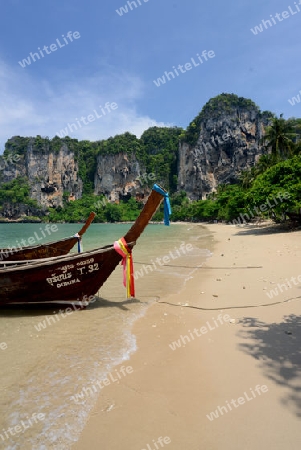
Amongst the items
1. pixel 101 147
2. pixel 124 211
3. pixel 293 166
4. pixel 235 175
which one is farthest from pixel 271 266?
pixel 101 147

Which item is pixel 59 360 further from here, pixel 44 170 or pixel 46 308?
pixel 44 170

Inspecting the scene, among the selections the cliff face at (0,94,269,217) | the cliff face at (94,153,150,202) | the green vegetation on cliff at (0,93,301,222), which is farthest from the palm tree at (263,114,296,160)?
the cliff face at (94,153,150,202)

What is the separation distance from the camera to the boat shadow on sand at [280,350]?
106 inches

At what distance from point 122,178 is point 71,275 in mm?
123999

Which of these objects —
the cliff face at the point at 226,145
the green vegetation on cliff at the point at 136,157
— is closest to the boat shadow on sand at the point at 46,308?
Result: the green vegetation on cliff at the point at 136,157

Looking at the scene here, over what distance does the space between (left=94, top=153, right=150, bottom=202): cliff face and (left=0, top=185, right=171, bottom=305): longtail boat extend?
120 m

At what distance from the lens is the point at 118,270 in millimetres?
11391

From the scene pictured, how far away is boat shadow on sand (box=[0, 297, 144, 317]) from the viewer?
6125 millimetres

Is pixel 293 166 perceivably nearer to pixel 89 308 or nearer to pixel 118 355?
pixel 89 308

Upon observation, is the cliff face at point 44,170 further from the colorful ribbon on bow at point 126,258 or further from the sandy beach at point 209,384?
the sandy beach at point 209,384

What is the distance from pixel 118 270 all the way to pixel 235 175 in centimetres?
9398

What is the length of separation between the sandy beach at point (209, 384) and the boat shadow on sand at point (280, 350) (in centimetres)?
1

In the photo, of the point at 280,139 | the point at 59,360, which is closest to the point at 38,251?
the point at 59,360

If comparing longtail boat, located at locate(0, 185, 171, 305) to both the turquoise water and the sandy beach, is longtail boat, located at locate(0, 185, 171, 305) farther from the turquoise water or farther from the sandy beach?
the sandy beach
